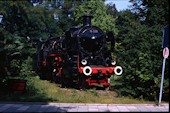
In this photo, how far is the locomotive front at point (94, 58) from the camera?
57.4 feet

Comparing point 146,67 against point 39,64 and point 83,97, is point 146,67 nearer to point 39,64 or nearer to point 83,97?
point 83,97

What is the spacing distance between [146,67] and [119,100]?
1.89 m

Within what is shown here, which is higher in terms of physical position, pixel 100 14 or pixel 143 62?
pixel 100 14

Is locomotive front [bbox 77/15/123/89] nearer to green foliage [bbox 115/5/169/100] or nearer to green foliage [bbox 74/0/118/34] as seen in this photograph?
green foliage [bbox 115/5/169/100]

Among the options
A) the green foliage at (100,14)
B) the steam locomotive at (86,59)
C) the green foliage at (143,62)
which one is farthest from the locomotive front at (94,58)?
the green foliage at (100,14)

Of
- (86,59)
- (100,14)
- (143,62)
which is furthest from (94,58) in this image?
(100,14)

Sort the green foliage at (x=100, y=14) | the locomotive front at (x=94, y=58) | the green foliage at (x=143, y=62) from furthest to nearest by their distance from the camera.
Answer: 1. the green foliage at (x=100, y=14)
2. the locomotive front at (x=94, y=58)
3. the green foliage at (x=143, y=62)

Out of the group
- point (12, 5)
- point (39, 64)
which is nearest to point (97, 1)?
point (39, 64)

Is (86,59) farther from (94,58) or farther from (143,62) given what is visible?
(143,62)

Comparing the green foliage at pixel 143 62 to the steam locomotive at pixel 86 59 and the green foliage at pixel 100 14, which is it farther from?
the green foliage at pixel 100 14

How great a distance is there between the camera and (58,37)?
73.7 ft

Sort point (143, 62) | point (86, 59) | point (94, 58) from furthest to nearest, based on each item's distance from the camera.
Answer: point (94, 58) → point (86, 59) → point (143, 62)

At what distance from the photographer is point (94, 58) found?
18.2 m

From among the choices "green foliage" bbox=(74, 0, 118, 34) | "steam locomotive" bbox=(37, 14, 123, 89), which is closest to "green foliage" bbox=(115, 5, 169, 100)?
"steam locomotive" bbox=(37, 14, 123, 89)
